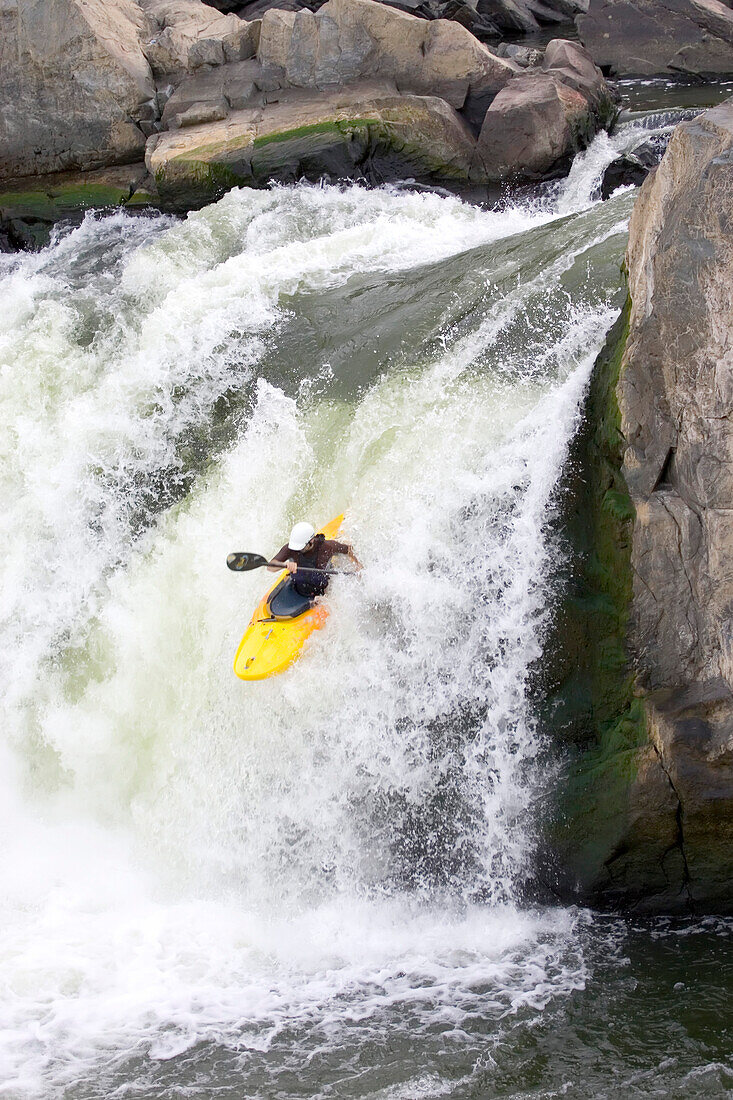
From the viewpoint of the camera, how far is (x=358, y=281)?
8.20m

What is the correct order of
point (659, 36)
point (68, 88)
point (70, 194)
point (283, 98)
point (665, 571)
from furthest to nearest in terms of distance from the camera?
point (659, 36), point (70, 194), point (68, 88), point (283, 98), point (665, 571)

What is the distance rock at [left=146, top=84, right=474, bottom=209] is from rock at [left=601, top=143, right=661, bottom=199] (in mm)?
1532

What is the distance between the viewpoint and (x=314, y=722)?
566 cm

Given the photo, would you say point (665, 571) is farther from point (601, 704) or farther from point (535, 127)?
point (535, 127)

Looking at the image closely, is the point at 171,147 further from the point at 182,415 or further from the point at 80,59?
the point at 182,415

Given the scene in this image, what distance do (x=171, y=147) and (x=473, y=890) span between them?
931cm

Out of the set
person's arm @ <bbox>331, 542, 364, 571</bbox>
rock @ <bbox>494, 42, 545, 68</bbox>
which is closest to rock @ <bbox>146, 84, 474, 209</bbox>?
rock @ <bbox>494, 42, 545, 68</bbox>

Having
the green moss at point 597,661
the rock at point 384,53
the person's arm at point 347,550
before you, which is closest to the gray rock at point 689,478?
the green moss at point 597,661

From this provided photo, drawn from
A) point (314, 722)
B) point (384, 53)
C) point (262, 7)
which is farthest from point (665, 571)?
point (262, 7)

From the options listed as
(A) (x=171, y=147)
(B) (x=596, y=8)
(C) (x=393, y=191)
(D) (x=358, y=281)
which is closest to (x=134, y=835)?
(D) (x=358, y=281)

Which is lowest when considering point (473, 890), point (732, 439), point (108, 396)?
point (473, 890)

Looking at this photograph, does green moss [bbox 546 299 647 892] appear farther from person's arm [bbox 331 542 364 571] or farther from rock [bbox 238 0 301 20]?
rock [bbox 238 0 301 20]

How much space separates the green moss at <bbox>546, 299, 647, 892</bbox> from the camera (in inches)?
198

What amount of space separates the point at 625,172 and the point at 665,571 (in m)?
6.60
